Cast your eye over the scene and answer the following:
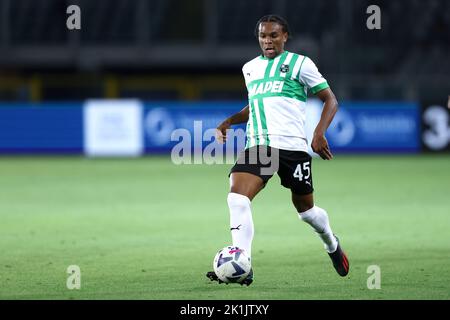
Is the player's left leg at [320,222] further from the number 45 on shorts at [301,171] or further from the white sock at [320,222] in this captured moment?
the number 45 on shorts at [301,171]

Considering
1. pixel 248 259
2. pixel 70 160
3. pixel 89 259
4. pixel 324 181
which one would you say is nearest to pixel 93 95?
pixel 70 160

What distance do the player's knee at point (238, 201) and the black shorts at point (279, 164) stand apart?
0.77ft

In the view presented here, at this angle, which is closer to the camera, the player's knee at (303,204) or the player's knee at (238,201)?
the player's knee at (238,201)

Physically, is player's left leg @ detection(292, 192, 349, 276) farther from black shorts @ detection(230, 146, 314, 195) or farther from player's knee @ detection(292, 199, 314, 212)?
black shorts @ detection(230, 146, 314, 195)

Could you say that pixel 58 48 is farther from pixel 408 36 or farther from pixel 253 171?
pixel 253 171

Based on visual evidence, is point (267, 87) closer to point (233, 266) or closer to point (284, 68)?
point (284, 68)

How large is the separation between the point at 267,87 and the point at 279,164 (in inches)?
24.6

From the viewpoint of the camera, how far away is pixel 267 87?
7.86 m

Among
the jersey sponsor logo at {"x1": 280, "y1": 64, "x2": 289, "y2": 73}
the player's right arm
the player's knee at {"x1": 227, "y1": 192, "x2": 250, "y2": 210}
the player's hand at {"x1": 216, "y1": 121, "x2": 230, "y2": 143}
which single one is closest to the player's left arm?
the jersey sponsor logo at {"x1": 280, "y1": 64, "x2": 289, "y2": 73}

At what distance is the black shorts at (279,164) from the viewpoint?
7.70 meters

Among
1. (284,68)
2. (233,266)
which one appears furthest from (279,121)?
(233,266)

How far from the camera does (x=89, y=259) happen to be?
9172 mm

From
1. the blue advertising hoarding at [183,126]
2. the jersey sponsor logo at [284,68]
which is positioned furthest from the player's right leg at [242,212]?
the blue advertising hoarding at [183,126]
